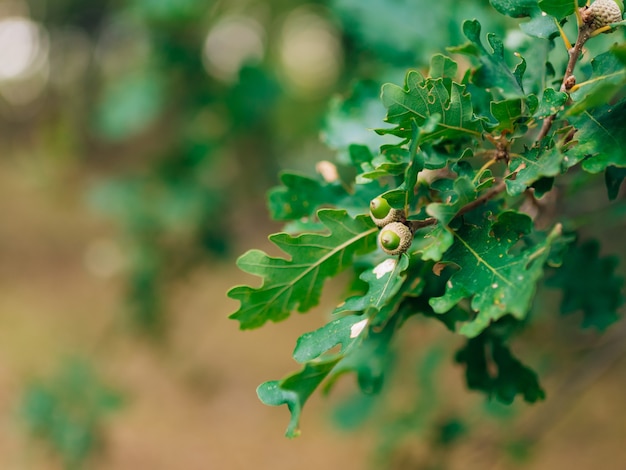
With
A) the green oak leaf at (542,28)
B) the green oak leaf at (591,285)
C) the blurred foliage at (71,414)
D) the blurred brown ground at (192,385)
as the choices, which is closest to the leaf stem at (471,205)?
the green oak leaf at (542,28)

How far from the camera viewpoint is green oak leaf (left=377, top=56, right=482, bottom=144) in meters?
0.52

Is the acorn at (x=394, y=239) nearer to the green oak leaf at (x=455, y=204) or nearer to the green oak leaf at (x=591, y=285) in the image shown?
the green oak leaf at (x=455, y=204)

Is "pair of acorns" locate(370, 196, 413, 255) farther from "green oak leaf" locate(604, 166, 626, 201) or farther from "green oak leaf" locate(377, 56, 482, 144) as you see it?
"green oak leaf" locate(604, 166, 626, 201)

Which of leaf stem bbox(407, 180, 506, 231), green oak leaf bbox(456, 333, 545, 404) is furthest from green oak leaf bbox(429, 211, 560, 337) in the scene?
green oak leaf bbox(456, 333, 545, 404)

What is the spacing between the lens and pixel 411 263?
538mm

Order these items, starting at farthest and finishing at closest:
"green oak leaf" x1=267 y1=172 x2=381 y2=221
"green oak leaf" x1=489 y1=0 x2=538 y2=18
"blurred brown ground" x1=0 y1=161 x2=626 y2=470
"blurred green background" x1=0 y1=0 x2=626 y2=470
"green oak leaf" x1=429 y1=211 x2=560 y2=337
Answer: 1. "blurred brown ground" x1=0 y1=161 x2=626 y2=470
2. "blurred green background" x1=0 y1=0 x2=626 y2=470
3. "green oak leaf" x1=267 y1=172 x2=381 y2=221
4. "green oak leaf" x1=489 y1=0 x2=538 y2=18
5. "green oak leaf" x1=429 y1=211 x2=560 y2=337

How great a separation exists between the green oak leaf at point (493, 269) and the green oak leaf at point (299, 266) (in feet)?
0.28

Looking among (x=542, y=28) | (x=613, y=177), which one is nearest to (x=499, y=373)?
(x=613, y=177)

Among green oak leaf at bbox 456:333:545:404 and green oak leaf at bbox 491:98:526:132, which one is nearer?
green oak leaf at bbox 491:98:526:132

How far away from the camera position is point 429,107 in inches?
21.0

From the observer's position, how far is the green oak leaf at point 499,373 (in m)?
0.72

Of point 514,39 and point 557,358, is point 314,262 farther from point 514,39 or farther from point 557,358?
point 557,358

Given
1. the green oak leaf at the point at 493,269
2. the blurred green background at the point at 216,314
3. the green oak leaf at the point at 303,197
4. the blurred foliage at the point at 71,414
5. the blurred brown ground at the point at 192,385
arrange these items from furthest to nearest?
the blurred brown ground at the point at 192,385 < the blurred foliage at the point at 71,414 < the blurred green background at the point at 216,314 < the green oak leaf at the point at 303,197 < the green oak leaf at the point at 493,269

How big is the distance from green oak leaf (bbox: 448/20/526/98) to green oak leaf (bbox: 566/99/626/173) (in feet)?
0.23
